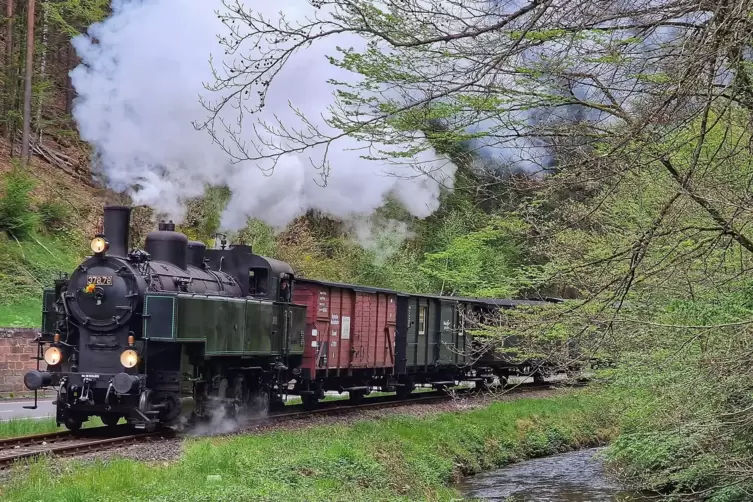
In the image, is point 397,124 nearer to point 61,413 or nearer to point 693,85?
point 693,85

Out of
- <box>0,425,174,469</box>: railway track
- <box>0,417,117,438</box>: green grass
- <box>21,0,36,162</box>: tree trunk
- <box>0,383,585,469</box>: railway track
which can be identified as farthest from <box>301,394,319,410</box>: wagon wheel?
<box>21,0,36,162</box>: tree trunk

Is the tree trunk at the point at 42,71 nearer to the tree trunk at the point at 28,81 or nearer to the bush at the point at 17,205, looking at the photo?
the tree trunk at the point at 28,81

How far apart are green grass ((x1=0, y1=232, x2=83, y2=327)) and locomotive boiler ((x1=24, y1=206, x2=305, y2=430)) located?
10527mm

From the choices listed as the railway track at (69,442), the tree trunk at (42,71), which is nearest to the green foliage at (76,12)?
the tree trunk at (42,71)

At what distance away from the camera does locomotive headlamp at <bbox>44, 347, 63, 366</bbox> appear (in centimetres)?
1302

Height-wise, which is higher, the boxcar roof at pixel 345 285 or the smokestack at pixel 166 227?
the smokestack at pixel 166 227

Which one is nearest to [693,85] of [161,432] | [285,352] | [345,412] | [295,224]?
[161,432]

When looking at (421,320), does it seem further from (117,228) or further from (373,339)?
(117,228)

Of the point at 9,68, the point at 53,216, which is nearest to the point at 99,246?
the point at 53,216

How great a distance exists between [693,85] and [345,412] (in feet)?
46.6

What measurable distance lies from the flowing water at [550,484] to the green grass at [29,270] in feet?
45.8

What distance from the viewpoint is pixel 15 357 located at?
20906 millimetres

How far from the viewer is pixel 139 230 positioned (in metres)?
28.7

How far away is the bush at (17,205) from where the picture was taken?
25688mm
